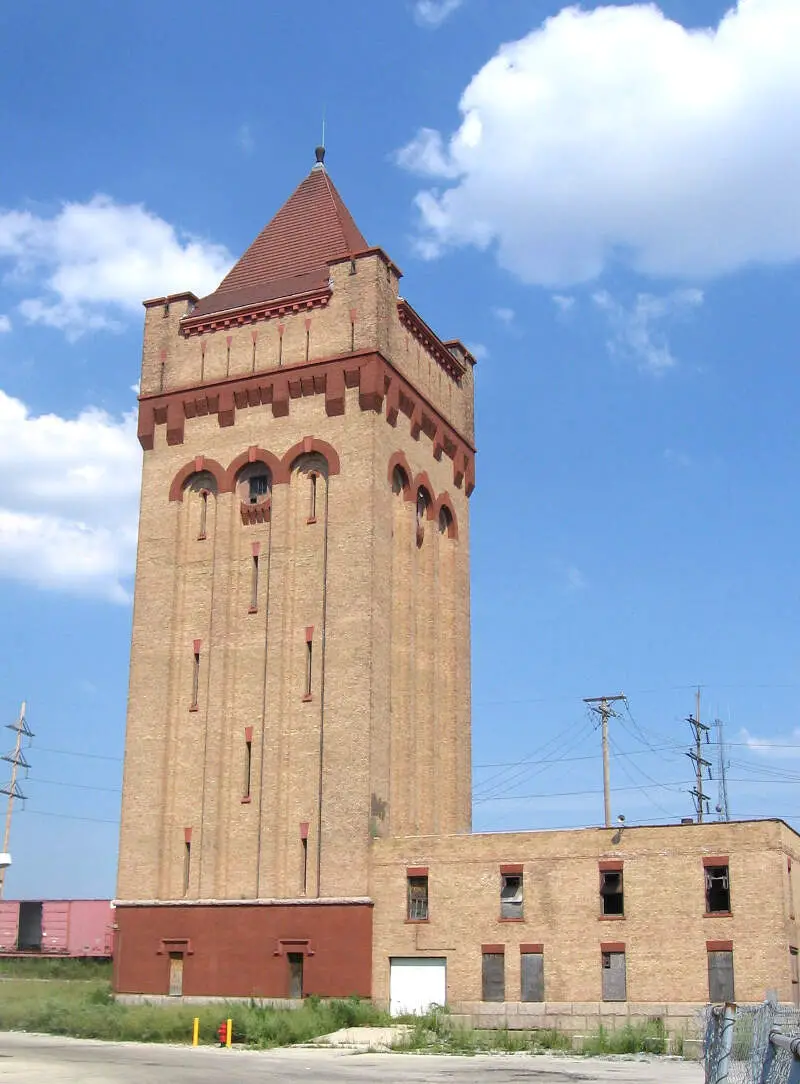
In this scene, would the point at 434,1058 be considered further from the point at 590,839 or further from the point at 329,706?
the point at 329,706

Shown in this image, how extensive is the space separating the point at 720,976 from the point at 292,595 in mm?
17756

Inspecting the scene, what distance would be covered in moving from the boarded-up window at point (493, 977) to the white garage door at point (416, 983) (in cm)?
117

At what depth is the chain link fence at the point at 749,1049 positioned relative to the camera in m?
12.3

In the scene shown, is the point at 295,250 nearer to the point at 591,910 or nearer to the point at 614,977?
the point at 591,910

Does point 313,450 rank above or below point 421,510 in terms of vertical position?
above

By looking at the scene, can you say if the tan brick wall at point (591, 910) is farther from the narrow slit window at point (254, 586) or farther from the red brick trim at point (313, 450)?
the red brick trim at point (313, 450)

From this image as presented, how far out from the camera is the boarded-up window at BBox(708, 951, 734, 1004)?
3409 centimetres

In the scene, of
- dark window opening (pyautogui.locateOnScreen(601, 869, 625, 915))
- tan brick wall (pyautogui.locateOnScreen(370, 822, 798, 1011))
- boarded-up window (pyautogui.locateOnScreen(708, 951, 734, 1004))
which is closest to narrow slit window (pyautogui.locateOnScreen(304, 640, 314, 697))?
tan brick wall (pyautogui.locateOnScreen(370, 822, 798, 1011))

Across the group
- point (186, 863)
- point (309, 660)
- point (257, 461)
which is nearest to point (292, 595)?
point (309, 660)

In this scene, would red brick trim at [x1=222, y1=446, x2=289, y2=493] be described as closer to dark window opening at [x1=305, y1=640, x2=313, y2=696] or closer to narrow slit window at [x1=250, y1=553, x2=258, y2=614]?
narrow slit window at [x1=250, y1=553, x2=258, y2=614]

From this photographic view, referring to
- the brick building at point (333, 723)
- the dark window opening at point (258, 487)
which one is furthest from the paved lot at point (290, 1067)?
the dark window opening at point (258, 487)

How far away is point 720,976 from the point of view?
34344mm

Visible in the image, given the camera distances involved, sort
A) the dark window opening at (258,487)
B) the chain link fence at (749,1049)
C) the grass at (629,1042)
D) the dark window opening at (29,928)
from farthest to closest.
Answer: the dark window opening at (29,928) → the dark window opening at (258,487) → the grass at (629,1042) → the chain link fence at (749,1049)

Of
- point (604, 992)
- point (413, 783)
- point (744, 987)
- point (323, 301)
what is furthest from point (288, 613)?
point (744, 987)
